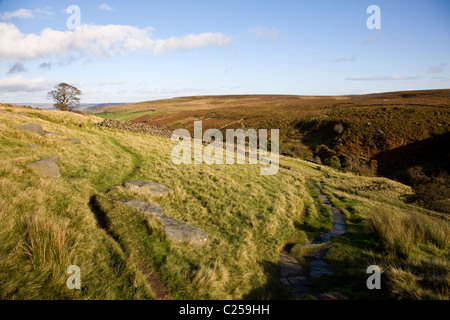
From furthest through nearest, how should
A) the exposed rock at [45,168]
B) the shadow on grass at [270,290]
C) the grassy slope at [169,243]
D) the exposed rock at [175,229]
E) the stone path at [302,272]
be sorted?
the exposed rock at [45,168] < the exposed rock at [175,229] < the stone path at [302,272] < the shadow on grass at [270,290] < the grassy slope at [169,243]

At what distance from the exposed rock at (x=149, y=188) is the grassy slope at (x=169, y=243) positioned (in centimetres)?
57

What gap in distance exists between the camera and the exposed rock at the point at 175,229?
6.61 meters

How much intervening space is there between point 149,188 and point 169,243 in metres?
4.46

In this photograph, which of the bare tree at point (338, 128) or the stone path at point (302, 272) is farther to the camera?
the bare tree at point (338, 128)

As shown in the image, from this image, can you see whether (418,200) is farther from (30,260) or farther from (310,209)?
(30,260)

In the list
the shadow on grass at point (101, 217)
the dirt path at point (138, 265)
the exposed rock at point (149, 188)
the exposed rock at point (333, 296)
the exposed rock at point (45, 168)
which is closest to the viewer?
the dirt path at point (138, 265)

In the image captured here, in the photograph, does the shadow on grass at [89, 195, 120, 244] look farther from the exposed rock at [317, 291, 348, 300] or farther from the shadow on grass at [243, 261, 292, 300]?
the exposed rock at [317, 291, 348, 300]

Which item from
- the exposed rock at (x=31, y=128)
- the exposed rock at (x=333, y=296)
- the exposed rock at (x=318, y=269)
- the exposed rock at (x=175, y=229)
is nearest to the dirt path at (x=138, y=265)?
the exposed rock at (x=175, y=229)

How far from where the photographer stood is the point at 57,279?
12.2 feet

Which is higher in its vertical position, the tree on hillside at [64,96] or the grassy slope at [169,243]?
the tree on hillside at [64,96]

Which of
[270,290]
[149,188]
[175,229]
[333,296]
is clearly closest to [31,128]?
[149,188]

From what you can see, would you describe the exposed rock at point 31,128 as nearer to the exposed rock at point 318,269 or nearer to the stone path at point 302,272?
the stone path at point 302,272

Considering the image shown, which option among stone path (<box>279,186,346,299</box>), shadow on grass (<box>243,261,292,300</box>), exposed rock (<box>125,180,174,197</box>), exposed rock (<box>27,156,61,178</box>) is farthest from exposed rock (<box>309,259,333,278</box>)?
exposed rock (<box>27,156,61,178</box>)
